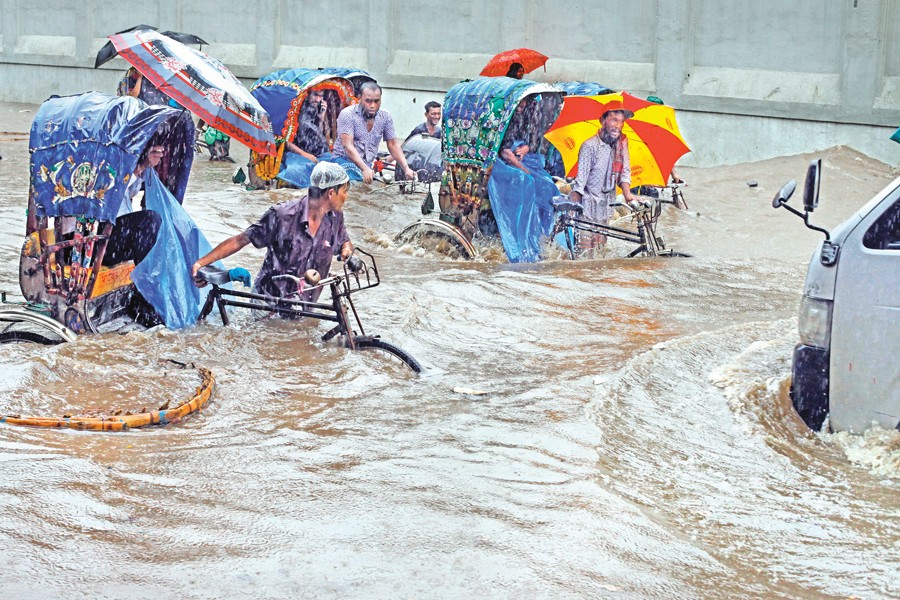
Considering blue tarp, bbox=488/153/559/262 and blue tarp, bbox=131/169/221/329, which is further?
blue tarp, bbox=488/153/559/262

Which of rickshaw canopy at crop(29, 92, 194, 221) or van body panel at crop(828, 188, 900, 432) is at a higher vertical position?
rickshaw canopy at crop(29, 92, 194, 221)

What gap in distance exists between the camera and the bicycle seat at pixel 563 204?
39.4 ft

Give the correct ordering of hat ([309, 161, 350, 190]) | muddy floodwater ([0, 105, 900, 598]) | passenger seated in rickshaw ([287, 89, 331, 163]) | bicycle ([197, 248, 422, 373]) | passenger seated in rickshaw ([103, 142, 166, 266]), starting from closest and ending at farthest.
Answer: muddy floodwater ([0, 105, 900, 598]) < bicycle ([197, 248, 422, 373]) < hat ([309, 161, 350, 190]) < passenger seated in rickshaw ([103, 142, 166, 266]) < passenger seated in rickshaw ([287, 89, 331, 163])

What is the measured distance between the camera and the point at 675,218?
16922 millimetres

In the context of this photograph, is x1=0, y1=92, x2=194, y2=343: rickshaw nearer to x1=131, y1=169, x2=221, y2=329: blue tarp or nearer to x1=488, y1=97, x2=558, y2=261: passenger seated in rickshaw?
x1=131, y1=169, x2=221, y2=329: blue tarp

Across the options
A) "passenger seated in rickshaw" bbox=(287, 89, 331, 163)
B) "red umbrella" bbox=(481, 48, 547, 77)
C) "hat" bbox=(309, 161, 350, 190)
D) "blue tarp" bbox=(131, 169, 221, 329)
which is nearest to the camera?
"hat" bbox=(309, 161, 350, 190)

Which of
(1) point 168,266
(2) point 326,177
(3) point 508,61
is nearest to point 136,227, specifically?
(1) point 168,266

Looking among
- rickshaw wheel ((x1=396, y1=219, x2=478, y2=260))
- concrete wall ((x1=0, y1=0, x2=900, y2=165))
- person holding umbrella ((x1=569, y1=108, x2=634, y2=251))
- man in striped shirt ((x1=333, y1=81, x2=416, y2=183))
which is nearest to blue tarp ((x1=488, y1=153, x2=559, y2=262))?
rickshaw wheel ((x1=396, y1=219, x2=478, y2=260))

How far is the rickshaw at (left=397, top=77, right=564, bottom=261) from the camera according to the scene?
12.2 m

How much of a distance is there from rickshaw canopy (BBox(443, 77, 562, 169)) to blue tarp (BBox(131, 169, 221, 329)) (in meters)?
4.77

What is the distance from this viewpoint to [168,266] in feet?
26.1

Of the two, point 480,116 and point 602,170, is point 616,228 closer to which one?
point 602,170

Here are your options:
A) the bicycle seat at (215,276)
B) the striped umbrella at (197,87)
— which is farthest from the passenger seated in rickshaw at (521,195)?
the bicycle seat at (215,276)

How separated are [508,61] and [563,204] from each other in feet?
23.5
